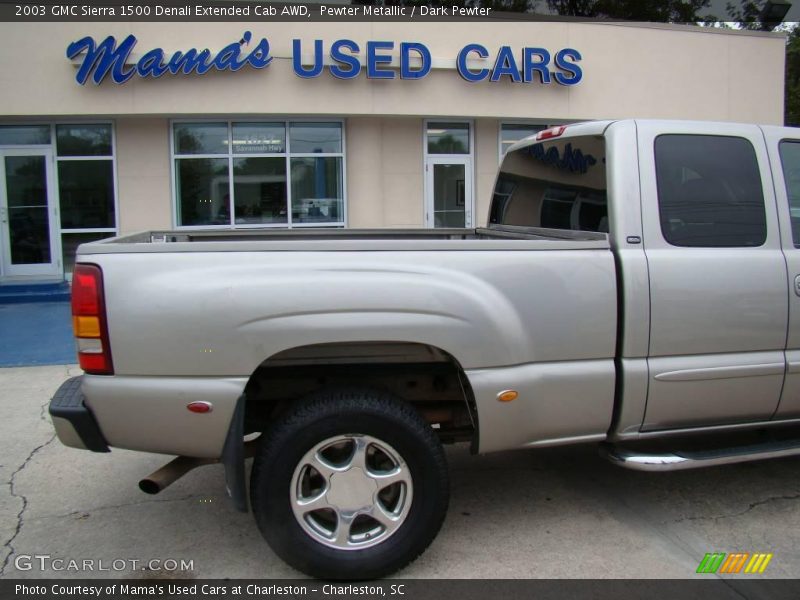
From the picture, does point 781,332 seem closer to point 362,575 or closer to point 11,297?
point 362,575

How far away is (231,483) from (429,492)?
876mm

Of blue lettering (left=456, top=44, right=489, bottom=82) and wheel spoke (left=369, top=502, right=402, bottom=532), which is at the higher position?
blue lettering (left=456, top=44, right=489, bottom=82)

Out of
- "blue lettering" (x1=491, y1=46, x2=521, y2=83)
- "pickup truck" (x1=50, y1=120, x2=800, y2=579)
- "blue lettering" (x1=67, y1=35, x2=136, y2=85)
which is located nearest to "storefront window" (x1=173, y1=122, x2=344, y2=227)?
"blue lettering" (x1=67, y1=35, x2=136, y2=85)

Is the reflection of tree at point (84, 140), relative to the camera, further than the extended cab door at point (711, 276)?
Yes

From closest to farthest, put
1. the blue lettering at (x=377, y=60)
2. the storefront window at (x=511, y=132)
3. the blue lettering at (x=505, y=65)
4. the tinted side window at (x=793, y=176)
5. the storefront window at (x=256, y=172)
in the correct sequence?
the tinted side window at (x=793, y=176) → the blue lettering at (x=377, y=60) → the blue lettering at (x=505, y=65) → the storefront window at (x=256, y=172) → the storefront window at (x=511, y=132)

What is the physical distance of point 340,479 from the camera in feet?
9.95

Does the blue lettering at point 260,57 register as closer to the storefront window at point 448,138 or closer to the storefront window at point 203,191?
the storefront window at point 203,191

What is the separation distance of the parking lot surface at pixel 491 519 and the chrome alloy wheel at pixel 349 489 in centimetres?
33

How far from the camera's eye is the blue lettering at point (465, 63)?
1220cm

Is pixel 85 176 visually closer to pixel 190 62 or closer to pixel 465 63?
pixel 190 62

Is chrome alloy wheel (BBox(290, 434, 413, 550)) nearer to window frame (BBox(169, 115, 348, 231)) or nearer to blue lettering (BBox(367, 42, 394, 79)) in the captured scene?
window frame (BBox(169, 115, 348, 231))

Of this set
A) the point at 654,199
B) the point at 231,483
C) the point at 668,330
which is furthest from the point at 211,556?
the point at 654,199

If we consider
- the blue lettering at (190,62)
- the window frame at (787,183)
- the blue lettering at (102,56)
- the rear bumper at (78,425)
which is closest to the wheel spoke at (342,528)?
the rear bumper at (78,425)

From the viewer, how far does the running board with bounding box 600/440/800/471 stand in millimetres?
3258
